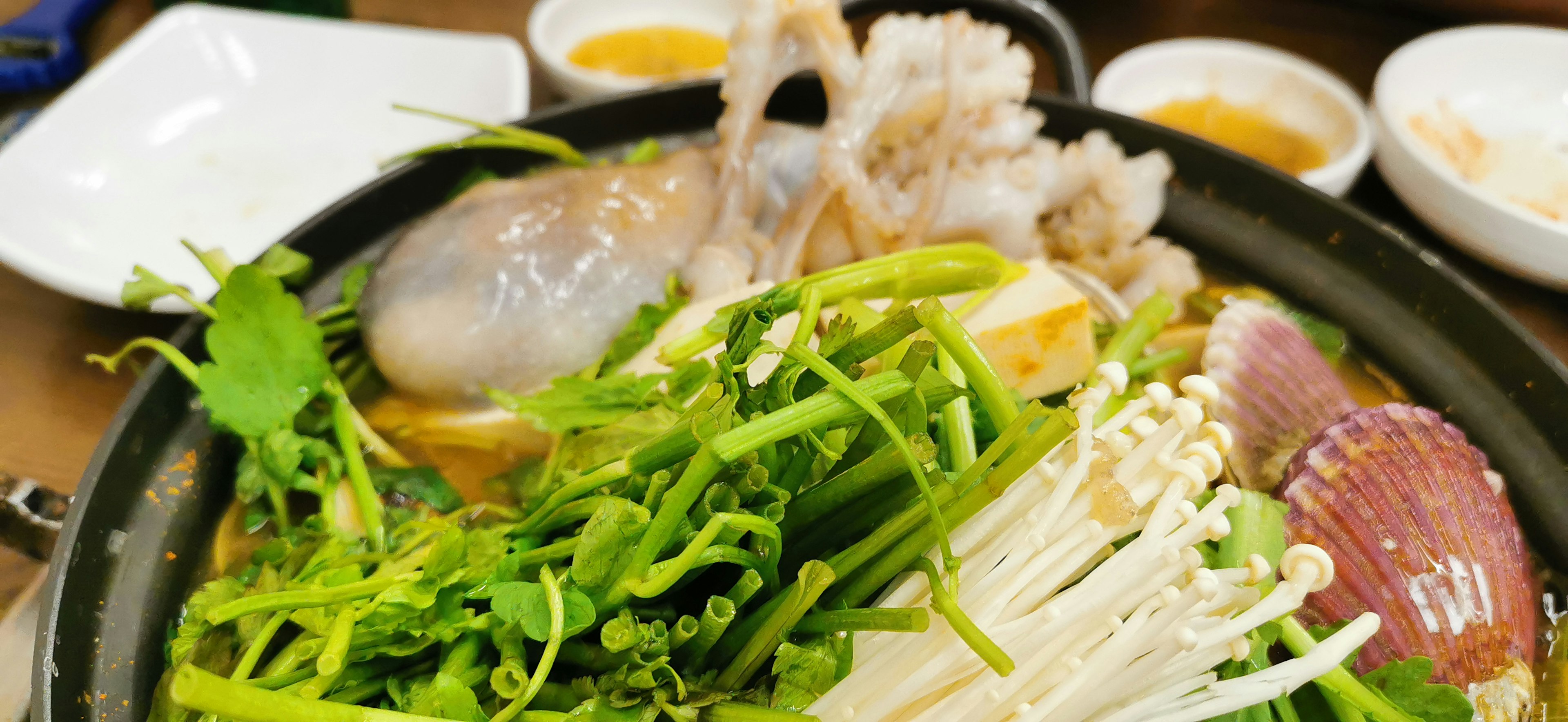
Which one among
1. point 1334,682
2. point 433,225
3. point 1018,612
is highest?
point 433,225

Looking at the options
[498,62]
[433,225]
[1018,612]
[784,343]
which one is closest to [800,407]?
[1018,612]

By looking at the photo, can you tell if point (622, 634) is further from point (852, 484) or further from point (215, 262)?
point (215, 262)

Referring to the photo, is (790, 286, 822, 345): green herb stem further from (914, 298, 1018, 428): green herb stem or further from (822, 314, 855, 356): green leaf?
(914, 298, 1018, 428): green herb stem

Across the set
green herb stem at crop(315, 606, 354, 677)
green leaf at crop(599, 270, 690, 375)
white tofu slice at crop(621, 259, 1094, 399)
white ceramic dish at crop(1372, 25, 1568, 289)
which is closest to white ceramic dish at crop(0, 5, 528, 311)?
green leaf at crop(599, 270, 690, 375)

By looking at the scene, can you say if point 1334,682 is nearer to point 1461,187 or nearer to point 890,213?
point 890,213

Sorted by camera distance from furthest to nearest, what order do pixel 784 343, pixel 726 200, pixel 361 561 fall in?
pixel 726 200 → pixel 784 343 → pixel 361 561

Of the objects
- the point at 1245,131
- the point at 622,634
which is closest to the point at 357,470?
the point at 622,634
